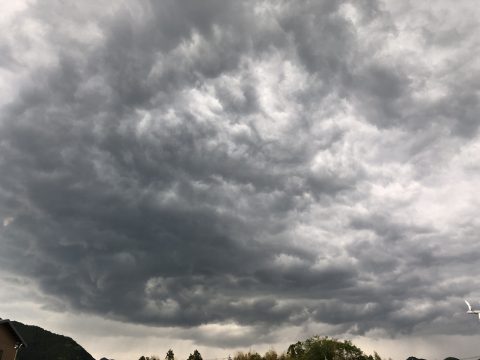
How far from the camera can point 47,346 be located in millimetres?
A: 152750

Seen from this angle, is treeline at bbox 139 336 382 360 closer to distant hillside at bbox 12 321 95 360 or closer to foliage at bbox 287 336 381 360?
foliage at bbox 287 336 381 360

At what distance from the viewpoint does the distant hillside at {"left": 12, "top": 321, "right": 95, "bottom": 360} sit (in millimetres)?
143375

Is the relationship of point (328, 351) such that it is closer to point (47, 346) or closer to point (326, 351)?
point (326, 351)

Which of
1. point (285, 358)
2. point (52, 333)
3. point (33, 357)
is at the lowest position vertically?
point (285, 358)

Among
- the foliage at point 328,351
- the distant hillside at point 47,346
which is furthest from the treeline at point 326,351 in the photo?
the distant hillside at point 47,346

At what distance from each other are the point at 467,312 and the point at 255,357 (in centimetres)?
3571

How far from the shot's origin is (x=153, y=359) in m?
61.7

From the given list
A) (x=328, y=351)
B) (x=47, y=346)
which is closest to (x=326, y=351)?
(x=328, y=351)

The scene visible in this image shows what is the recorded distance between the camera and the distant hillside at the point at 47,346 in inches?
5645

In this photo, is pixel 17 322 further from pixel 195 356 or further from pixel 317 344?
pixel 317 344

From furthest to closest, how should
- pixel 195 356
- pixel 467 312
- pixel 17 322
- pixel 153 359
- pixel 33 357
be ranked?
pixel 17 322
pixel 33 357
pixel 195 356
pixel 153 359
pixel 467 312

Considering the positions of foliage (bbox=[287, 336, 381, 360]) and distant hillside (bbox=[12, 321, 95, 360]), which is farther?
distant hillside (bbox=[12, 321, 95, 360])

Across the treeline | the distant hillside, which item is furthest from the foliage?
the distant hillside

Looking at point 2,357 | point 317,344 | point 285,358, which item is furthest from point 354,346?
point 2,357
